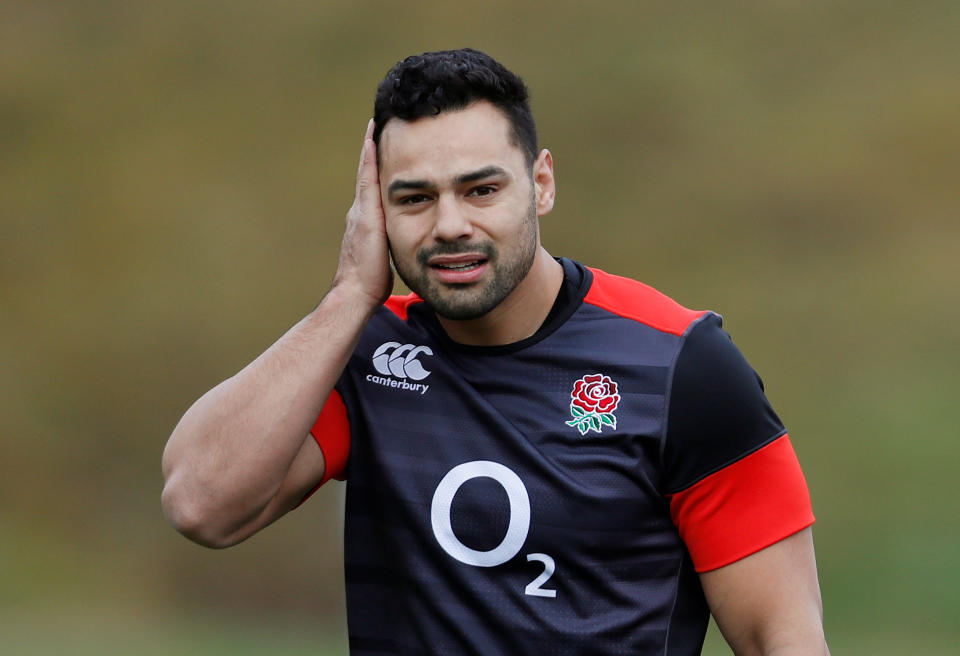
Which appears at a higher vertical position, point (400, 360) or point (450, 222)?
point (450, 222)

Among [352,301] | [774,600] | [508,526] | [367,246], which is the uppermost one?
[367,246]

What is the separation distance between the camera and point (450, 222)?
2.58 m

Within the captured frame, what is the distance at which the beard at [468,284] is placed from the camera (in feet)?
8.61

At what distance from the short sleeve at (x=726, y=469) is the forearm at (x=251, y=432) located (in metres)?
0.70

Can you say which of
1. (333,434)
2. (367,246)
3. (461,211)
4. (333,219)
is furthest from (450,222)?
(333,219)

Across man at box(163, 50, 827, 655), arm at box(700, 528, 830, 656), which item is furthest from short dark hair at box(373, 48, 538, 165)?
arm at box(700, 528, 830, 656)

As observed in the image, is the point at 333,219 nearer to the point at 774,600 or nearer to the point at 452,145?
the point at 452,145

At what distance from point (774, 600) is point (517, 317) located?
77cm

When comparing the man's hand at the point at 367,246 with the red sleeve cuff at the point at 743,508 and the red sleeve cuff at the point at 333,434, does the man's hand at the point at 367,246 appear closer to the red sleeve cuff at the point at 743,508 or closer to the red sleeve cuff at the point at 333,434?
the red sleeve cuff at the point at 333,434

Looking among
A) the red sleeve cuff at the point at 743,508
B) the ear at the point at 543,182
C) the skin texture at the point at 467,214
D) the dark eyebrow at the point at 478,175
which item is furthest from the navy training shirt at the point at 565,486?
the dark eyebrow at the point at 478,175

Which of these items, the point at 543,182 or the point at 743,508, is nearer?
the point at 743,508

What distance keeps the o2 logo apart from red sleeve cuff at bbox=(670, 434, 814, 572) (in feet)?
0.98

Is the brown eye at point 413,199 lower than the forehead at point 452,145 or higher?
lower

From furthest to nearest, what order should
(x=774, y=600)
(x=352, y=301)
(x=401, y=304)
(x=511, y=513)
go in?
1. (x=401, y=304)
2. (x=352, y=301)
3. (x=511, y=513)
4. (x=774, y=600)
